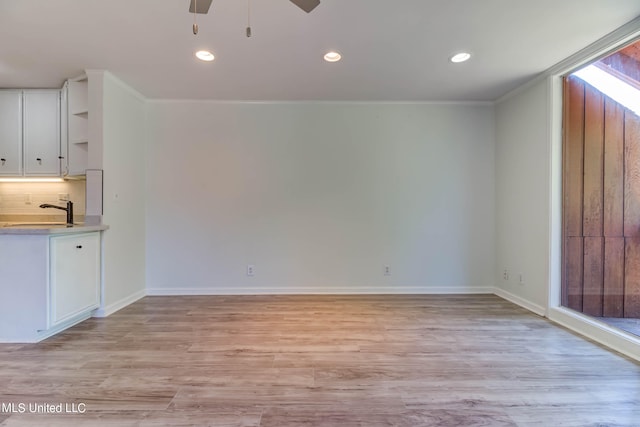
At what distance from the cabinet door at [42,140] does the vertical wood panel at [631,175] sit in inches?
222

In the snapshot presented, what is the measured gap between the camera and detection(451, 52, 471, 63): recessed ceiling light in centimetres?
283

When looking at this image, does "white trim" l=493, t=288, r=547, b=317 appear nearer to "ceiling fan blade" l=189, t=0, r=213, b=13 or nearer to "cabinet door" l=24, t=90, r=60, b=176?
"ceiling fan blade" l=189, t=0, r=213, b=13

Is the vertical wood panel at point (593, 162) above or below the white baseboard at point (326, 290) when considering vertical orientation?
above

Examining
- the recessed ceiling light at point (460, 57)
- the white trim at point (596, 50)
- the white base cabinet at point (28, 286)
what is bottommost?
the white base cabinet at point (28, 286)

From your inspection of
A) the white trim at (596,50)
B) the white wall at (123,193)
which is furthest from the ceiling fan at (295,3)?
the white trim at (596,50)

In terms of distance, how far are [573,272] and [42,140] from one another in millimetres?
5922

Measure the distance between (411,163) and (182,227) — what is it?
10.3 ft

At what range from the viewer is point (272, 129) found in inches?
161

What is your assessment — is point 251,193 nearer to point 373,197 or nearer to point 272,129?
point 272,129

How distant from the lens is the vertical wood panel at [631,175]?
2.50 m

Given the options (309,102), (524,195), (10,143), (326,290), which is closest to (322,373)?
(326,290)

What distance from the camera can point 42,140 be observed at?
357cm

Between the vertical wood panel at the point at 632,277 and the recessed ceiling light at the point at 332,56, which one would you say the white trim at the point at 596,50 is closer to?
the vertical wood panel at the point at 632,277

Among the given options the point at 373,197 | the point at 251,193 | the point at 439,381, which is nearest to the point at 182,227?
the point at 251,193
